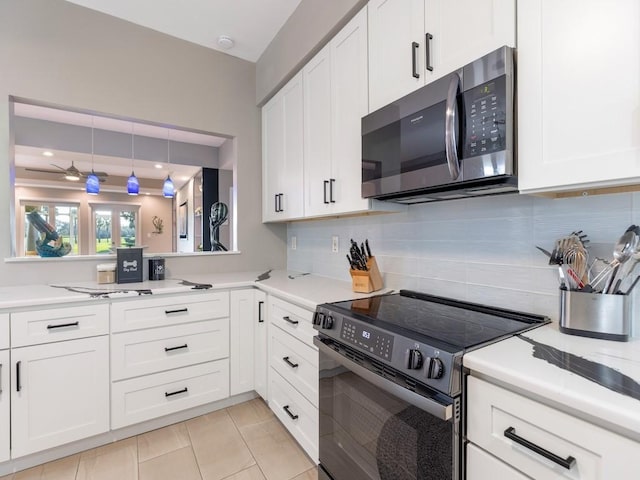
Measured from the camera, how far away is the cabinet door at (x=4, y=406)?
1.56 meters

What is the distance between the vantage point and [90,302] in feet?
5.77

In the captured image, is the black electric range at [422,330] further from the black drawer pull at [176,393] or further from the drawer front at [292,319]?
the black drawer pull at [176,393]

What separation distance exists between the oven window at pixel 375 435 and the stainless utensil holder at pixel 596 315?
52 cm

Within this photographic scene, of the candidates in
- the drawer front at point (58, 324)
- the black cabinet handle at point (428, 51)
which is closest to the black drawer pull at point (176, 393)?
the drawer front at point (58, 324)

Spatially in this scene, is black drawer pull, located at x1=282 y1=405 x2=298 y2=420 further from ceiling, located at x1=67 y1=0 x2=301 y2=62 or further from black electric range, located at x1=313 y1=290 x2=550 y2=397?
ceiling, located at x1=67 y1=0 x2=301 y2=62

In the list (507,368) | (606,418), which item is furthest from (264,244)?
(606,418)

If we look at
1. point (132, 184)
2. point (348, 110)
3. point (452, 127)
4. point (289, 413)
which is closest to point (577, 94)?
point (452, 127)

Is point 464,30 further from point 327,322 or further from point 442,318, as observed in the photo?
point 327,322

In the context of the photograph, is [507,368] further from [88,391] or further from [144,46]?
[144,46]

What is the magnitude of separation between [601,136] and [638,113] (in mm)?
79

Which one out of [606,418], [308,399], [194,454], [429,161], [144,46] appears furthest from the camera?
[144,46]

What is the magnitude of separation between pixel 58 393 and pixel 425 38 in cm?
249

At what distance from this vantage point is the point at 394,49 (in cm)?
142

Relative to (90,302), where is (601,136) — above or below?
above
